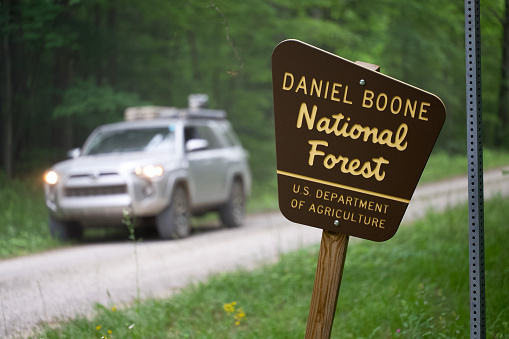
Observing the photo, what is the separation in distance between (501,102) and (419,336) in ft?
23.5

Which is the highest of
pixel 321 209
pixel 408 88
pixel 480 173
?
pixel 408 88

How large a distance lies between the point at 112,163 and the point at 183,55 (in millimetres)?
13927

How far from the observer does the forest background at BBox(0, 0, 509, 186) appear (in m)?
10.0

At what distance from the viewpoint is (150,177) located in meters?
10.2

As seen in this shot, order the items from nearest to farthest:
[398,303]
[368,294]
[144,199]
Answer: [398,303], [368,294], [144,199]

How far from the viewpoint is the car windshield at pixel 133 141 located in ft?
36.7

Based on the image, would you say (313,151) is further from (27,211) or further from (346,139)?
(27,211)

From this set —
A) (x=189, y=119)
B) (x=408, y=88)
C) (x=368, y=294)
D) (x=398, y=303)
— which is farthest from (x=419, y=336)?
(x=189, y=119)

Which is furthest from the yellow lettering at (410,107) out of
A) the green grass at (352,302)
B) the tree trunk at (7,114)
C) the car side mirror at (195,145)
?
the car side mirror at (195,145)

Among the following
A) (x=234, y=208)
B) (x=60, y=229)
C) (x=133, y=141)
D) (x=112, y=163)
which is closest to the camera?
(x=112, y=163)

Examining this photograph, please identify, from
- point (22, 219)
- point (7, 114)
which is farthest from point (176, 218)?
point (7, 114)

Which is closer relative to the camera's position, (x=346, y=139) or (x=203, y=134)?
(x=346, y=139)

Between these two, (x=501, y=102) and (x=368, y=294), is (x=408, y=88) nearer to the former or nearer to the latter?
(x=368, y=294)

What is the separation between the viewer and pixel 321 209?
3621mm
